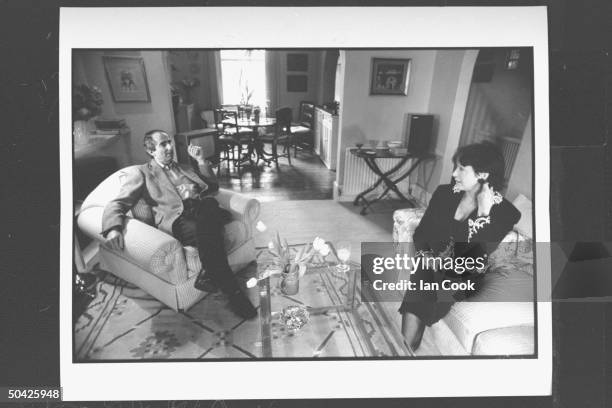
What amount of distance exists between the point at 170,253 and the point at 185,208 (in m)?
0.13

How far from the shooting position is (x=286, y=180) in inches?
31.3

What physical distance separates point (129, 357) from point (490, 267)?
3.14 feet

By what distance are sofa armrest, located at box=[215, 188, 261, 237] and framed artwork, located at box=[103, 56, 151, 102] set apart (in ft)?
1.00

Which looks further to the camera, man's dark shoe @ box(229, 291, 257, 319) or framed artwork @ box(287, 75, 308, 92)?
man's dark shoe @ box(229, 291, 257, 319)

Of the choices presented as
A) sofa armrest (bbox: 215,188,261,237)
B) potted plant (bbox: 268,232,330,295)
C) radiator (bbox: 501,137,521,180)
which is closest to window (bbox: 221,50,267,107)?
sofa armrest (bbox: 215,188,261,237)

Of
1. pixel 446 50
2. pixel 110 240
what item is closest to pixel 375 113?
pixel 446 50

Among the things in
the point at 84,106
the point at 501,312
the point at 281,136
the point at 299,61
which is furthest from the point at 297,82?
the point at 501,312

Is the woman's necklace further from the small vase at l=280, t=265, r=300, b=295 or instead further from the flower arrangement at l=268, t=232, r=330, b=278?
the small vase at l=280, t=265, r=300, b=295

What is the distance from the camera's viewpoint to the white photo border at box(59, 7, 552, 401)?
68 cm

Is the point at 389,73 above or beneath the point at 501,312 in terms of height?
above

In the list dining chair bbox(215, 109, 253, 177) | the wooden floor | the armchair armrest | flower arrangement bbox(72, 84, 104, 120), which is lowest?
the armchair armrest

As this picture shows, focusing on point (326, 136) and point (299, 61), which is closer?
point (299, 61)

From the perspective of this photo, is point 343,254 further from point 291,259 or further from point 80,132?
point 80,132

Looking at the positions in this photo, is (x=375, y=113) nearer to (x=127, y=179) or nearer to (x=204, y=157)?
(x=204, y=157)
